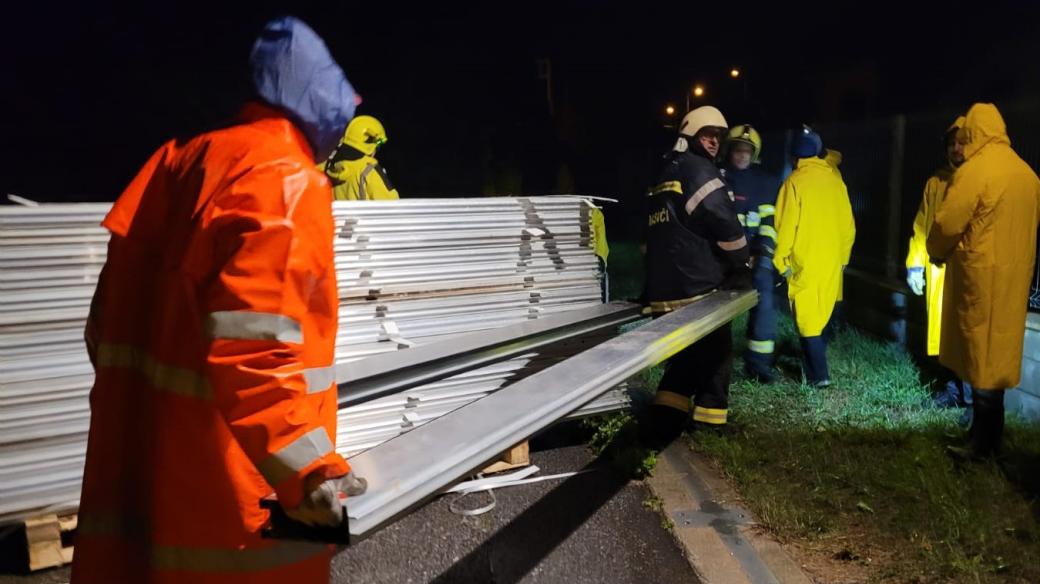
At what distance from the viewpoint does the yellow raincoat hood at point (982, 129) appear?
12.8 feet

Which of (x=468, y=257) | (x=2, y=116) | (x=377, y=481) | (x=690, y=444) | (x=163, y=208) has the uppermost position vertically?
(x=2, y=116)

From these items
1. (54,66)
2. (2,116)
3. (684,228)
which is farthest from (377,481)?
(54,66)

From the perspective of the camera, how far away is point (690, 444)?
15.3ft

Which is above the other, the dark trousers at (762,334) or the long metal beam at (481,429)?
the long metal beam at (481,429)

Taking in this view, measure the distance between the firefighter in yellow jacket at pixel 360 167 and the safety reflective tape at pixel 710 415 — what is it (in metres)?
2.96

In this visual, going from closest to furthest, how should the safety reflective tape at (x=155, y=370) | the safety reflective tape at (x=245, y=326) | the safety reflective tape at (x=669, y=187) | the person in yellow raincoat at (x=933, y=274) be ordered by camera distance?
1. the safety reflective tape at (x=245, y=326)
2. the safety reflective tape at (x=155, y=370)
3. the safety reflective tape at (x=669, y=187)
4. the person in yellow raincoat at (x=933, y=274)

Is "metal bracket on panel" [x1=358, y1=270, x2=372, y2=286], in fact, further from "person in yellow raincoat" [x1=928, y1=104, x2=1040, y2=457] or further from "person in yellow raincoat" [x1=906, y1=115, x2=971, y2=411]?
"person in yellow raincoat" [x1=906, y1=115, x2=971, y2=411]

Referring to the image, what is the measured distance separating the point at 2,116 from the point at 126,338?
29494mm

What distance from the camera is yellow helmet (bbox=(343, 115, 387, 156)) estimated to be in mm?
5836

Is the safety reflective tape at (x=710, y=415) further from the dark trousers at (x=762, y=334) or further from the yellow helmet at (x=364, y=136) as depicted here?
the yellow helmet at (x=364, y=136)

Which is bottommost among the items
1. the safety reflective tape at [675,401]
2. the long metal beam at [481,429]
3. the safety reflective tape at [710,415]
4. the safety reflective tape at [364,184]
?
the safety reflective tape at [710,415]

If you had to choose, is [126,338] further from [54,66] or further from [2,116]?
[54,66]

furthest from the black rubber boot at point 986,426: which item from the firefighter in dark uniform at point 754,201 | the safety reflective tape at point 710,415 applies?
the firefighter in dark uniform at point 754,201

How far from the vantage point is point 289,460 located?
4.75 feet
